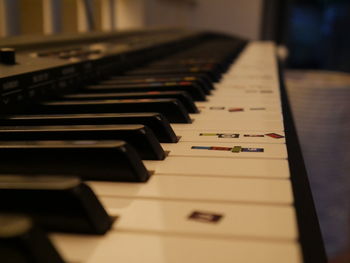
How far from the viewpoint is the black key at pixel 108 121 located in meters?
0.92

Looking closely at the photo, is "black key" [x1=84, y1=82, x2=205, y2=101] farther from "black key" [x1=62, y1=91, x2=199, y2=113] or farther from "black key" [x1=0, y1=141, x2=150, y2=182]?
"black key" [x1=0, y1=141, x2=150, y2=182]

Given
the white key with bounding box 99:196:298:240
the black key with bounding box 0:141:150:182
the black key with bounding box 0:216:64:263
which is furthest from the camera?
the black key with bounding box 0:141:150:182

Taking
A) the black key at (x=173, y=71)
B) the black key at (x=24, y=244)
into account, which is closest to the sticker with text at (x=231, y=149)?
→ the black key at (x=24, y=244)

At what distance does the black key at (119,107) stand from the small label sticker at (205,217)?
20.7 inches

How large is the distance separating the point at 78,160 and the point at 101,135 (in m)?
0.11

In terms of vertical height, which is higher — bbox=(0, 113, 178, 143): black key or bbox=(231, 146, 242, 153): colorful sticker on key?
bbox=(0, 113, 178, 143): black key

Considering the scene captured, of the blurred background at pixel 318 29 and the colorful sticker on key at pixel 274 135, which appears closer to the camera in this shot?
the colorful sticker on key at pixel 274 135

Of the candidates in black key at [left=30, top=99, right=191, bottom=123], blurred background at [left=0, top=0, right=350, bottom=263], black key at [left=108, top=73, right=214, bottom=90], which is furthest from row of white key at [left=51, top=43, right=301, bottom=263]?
blurred background at [left=0, top=0, right=350, bottom=263]

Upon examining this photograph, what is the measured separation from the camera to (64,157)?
28.5 inches

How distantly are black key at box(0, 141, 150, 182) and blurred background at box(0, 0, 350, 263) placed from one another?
1808mm

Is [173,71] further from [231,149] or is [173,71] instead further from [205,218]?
[205,218]

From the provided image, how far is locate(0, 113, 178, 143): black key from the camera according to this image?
0.92 metres

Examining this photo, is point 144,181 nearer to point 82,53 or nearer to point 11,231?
point 11,231

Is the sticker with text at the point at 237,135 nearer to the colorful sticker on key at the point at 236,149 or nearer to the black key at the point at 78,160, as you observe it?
the colorful sticker on key at the point at 236,149
